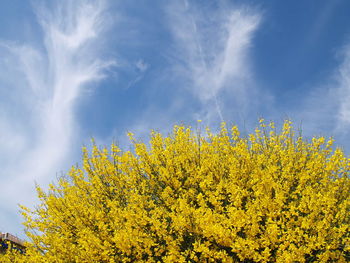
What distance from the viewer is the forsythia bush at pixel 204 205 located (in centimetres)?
836

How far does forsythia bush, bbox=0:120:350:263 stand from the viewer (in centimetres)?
836

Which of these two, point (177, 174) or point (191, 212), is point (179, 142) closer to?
point (177, 174)

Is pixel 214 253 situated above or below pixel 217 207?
below

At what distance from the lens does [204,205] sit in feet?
28.8

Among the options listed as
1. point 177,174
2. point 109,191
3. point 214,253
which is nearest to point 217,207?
point 214,253

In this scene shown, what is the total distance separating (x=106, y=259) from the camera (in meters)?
9.90

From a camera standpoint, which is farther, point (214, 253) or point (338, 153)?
point (338, 153)

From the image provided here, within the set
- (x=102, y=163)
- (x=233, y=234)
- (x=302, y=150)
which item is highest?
(x=302, y=150)

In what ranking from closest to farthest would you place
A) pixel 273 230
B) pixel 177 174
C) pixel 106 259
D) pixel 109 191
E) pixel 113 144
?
pixel 273 230, pixel 106 259, pixel 177 174, pixel 109 191, pixel 113 144

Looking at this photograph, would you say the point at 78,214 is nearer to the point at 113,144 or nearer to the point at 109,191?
the point at 109,191

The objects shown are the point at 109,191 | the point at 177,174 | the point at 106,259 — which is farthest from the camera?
the point at 109,191

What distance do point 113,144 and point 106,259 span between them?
15.4 ft

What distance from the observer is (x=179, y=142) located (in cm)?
1261

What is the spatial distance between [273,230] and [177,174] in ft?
13.1
